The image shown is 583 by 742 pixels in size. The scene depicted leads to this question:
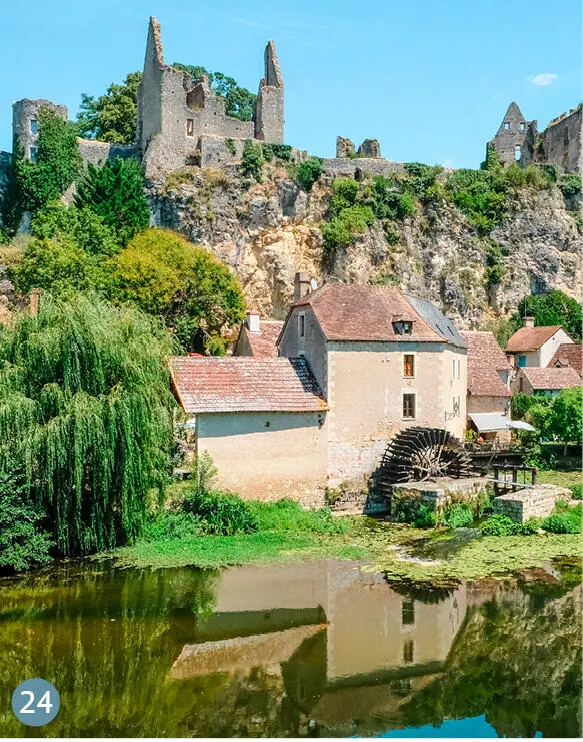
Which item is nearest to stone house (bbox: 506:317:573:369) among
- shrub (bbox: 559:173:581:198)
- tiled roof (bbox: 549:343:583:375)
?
tiled roof (bbox: 549:343:583:375)

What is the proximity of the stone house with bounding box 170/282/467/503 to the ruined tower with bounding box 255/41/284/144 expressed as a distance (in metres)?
24.5

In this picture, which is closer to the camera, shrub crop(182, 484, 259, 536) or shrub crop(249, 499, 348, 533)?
shrub crop(182, 484, 259, 536)

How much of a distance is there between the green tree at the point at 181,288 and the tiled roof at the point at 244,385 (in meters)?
9.86

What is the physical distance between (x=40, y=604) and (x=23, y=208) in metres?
31.0

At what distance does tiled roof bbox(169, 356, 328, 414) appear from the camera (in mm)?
20203

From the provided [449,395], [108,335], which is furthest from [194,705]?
[449,395]

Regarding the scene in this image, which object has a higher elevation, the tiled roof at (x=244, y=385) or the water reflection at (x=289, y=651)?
the tiled roof at (x=244, y=385)

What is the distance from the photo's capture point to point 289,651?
469 inches

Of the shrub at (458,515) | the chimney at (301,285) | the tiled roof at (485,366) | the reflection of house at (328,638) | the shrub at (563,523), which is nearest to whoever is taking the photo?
the reflection of house at (328,638)

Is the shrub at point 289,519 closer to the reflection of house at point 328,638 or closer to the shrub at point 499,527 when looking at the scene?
the reflection of house at point 328,638

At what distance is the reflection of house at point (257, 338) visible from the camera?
90.9 ft

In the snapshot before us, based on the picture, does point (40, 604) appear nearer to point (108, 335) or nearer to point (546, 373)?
point (108, 335)

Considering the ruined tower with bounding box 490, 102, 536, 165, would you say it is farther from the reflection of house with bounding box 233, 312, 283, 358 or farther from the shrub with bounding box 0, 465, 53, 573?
the shrub with bounding box 0, 465, 53, 573

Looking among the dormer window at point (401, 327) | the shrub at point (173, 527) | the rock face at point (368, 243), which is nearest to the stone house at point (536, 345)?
the rock face at point (368, 243)
